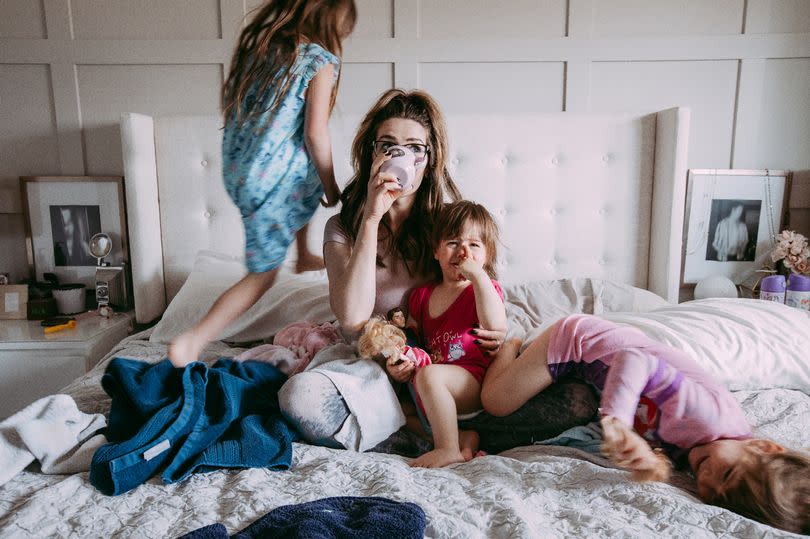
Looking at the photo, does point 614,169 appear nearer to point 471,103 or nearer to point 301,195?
point 471,103

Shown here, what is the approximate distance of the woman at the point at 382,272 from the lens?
1.07 m

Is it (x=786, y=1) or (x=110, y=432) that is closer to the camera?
(x=110, y=432)

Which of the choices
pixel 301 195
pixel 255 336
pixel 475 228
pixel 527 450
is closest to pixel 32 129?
pixel 255 336

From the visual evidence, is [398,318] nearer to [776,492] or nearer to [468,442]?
[468,442]

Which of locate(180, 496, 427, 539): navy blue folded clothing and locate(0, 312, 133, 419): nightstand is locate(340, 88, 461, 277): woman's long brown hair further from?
locate(0, 312, 133, 419): nightstand

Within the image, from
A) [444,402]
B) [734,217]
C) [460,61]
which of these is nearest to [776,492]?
[444,402]

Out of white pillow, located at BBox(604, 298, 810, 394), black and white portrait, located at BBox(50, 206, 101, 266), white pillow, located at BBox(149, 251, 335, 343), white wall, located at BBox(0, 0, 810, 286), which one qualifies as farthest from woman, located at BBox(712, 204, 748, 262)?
black and white portrait, located at BBox(50, 206, 101, 266)

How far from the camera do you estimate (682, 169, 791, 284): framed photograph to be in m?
2.07

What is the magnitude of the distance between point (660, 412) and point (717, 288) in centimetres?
125

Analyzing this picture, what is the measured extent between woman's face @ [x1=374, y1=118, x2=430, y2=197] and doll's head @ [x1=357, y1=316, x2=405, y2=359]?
0.31 meters

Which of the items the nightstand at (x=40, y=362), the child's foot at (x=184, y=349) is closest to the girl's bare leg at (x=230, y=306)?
the child's foot at (x=184, y=349)

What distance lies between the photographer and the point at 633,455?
85 cm

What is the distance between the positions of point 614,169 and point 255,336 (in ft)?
4.63

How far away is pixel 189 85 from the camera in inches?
79.1
